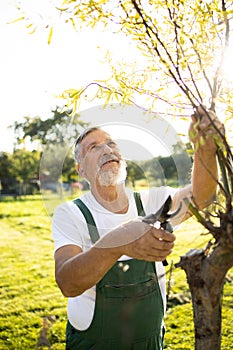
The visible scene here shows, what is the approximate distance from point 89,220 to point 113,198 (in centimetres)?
20

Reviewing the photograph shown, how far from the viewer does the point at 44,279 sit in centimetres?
759

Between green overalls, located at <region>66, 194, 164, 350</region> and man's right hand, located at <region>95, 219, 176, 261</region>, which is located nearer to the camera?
man's right hand, located at <region>95, 219, 176, 261</region>

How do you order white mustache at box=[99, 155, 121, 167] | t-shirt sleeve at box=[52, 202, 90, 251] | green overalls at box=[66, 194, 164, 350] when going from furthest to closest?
green overalls at box=[66, 194, 164, 350], t-shirt sleeve at box=[52, 202, 90, 251], white mustache at box=[99, 155, 121, 167]

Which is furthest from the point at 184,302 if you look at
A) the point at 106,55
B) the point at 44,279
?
the point at 106,55

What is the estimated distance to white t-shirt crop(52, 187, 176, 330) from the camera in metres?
1.77

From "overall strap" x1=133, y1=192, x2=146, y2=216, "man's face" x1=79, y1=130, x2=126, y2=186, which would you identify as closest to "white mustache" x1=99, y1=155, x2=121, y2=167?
"man's face" x1=79, y1=130, x2=126, y2=186

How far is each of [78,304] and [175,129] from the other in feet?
3.05

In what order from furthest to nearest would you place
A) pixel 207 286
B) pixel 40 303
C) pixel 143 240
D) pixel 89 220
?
pixel 40 303 < pixel 89 220 < pixel 207 286 < pixel 143 240

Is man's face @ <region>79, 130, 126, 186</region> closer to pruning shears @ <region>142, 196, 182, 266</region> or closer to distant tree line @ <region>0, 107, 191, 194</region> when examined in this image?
distant tree line @ <region>0, 107, 191, 194</region>

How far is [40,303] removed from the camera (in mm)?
6215

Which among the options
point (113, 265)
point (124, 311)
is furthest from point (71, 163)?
point (124, 311)

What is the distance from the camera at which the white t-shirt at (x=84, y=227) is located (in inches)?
69.8

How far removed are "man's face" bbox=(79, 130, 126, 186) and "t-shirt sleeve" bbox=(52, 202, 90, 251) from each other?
17cm

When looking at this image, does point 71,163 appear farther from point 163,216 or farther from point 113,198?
point 163,216
